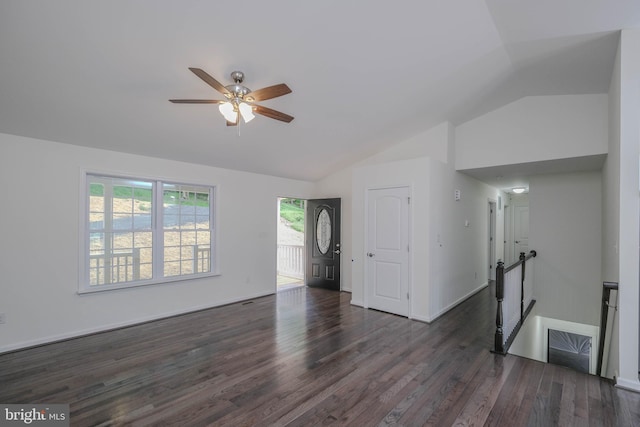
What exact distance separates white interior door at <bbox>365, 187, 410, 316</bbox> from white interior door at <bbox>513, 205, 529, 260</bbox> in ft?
18.0

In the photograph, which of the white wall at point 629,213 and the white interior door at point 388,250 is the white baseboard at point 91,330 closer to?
the white interior door at point 388,250

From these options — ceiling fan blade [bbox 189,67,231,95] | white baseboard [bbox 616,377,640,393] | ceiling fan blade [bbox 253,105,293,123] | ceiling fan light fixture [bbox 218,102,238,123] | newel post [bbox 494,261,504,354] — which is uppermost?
ceiling fan blade [bbox 189,67,231,95]

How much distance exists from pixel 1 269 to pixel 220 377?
2.77m

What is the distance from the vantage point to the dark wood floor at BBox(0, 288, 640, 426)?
87.2 inches

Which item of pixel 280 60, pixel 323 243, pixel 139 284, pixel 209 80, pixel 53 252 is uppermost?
pixel 280 60

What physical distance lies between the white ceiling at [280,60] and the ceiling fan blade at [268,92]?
1.49 feet

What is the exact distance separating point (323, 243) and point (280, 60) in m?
4.25

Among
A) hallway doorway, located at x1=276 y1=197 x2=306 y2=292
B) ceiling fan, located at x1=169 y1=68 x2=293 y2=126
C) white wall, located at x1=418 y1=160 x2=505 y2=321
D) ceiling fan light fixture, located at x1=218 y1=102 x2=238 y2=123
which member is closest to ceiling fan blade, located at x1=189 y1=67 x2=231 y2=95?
ceiling fan, located at x1=169 y1=68 x2=293 y2=126

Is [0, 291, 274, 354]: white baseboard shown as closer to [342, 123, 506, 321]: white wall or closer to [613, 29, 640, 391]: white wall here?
[342, 123, 506, 321]: white wall

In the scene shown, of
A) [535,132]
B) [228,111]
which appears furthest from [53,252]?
[535,132]

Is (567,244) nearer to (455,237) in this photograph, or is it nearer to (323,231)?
(455,237)

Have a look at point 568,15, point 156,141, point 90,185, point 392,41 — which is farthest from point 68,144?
point 568,15

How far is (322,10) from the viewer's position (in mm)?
2357

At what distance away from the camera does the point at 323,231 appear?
6.50m
